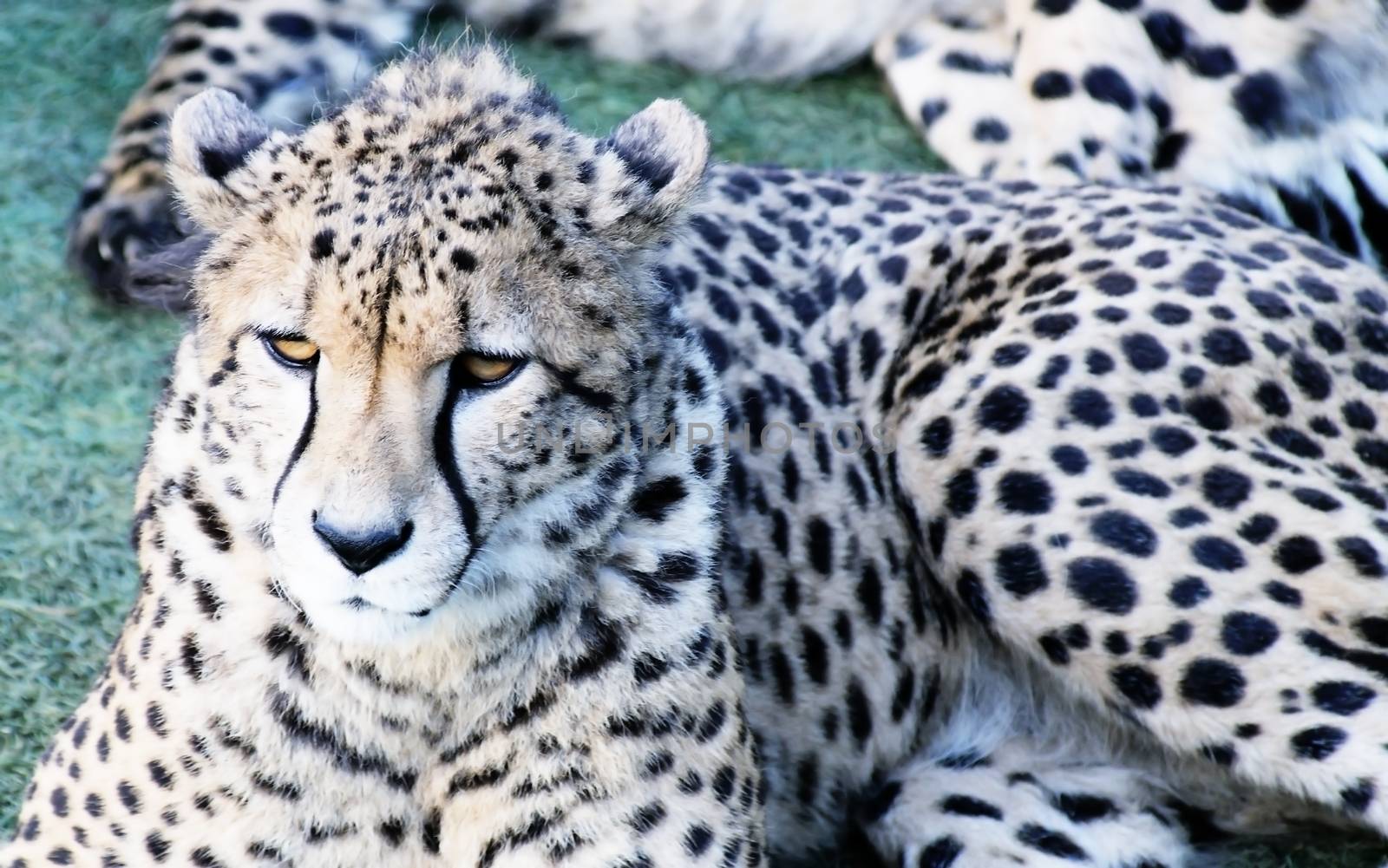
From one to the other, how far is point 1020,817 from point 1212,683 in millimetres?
→ 376

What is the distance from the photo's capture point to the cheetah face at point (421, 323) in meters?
1.71

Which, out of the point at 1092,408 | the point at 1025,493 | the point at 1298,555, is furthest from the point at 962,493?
the point at 1298,555

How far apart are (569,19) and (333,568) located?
2689 millimetres

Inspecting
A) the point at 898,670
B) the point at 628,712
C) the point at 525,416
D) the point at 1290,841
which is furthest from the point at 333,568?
the point at 1290,841

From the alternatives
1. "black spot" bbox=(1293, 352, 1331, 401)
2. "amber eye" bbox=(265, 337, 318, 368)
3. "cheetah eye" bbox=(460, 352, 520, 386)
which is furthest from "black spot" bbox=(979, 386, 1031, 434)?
"amber eye" bbox=(265, 337, 318, 368)

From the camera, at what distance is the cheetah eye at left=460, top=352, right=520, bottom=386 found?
1.76 meters

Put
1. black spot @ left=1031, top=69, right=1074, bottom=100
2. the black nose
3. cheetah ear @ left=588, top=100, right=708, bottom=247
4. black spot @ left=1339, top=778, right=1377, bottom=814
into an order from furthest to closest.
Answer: black spot @ left=1031, top=69, right=1074, bottom=100 → black spot @ left=1339, top=778, right=1377, bottom=814 → cheetah ear @ left=588, top=100, right=708, bottom=247 → the black nose

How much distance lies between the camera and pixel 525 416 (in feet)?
5.90

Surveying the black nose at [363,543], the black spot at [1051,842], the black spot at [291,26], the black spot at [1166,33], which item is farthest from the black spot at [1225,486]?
the black spot at [291,26]

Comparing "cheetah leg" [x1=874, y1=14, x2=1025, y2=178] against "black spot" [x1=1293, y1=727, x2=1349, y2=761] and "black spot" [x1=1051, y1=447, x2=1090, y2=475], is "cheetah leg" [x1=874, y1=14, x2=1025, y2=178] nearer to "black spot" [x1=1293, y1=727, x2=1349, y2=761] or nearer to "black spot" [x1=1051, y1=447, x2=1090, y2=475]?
"black spot" [x1=1051, y1=447, x2=1090, y2=475]

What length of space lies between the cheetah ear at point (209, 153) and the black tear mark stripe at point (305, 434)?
0.28m

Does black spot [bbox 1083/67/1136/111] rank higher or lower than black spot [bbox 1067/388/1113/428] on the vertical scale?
lower

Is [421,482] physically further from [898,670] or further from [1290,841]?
[1290,841]

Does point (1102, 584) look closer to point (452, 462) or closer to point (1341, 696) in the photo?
point (1341, 696)
